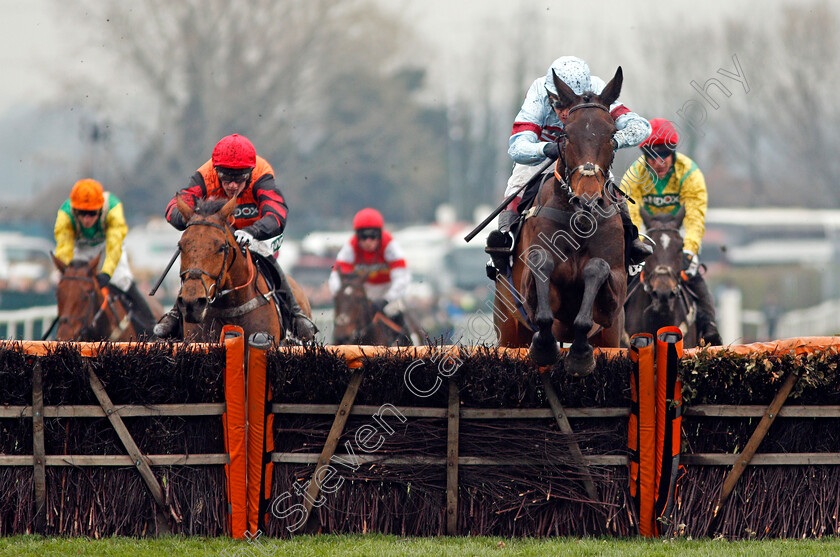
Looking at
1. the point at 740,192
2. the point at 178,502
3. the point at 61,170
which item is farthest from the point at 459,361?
the point at 740,192

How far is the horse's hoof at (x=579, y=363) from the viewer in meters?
5.00

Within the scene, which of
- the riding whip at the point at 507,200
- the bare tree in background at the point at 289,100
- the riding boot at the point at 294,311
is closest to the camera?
the riding whip at the point at 507,200

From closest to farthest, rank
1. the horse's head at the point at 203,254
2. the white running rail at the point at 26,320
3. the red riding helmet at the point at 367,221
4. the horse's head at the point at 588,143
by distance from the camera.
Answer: the horse's head at the point at 588,143
the horse's head at the point at 203,254
the red riding helmet at the point at 367,221
the white running rail at the point at 26,320

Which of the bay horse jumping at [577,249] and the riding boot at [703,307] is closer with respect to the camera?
the bay horse jumping at [577,249]

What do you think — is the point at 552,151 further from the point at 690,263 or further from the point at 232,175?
the point at 690,263

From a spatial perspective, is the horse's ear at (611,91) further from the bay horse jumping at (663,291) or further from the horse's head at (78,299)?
the horse's head at (78,299)

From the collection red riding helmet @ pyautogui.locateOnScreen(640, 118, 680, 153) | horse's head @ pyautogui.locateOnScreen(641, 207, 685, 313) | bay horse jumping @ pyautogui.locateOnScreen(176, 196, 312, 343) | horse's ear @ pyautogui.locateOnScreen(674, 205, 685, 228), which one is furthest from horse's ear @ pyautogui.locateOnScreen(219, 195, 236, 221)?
horse's ear @ pyautogui.locateOnScreen(674, 205, 685, 228)

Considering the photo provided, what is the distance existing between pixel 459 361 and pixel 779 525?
73.8 inches

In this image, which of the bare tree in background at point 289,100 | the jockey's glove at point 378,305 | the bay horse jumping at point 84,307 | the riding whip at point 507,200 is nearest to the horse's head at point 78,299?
the bay horse jumping at point 84,307

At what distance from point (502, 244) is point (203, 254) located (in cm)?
175

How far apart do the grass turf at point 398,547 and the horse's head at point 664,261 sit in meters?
2.91

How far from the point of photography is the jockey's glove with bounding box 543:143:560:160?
5.43 meters

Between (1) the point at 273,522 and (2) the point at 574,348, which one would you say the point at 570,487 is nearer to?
(2) the point at 574,348

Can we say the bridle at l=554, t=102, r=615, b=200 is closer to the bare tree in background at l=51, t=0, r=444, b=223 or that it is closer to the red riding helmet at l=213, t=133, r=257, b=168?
the red riding helmet at l=213, t=133, r=257, b=168
